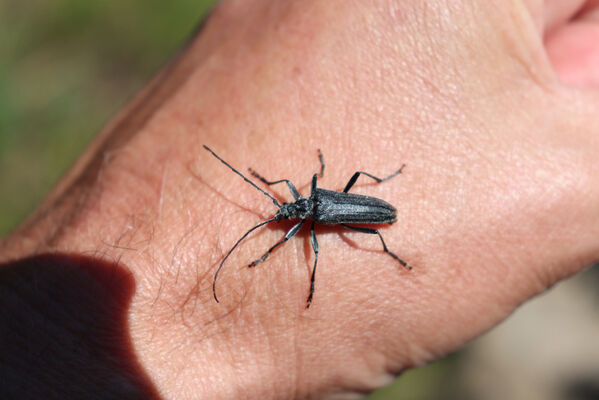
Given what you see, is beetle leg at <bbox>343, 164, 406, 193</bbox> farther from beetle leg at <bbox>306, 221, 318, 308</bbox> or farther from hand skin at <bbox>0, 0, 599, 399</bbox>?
beetle leg at <bbox>306, 221, 318, 308</bbox>

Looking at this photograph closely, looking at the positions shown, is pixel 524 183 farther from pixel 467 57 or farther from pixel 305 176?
pixel 305 176

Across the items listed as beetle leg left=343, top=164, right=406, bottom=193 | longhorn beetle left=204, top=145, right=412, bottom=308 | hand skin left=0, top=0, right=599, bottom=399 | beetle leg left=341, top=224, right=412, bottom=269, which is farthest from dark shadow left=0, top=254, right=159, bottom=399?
beetle leg left=343, top=164, right=406, bottom=193

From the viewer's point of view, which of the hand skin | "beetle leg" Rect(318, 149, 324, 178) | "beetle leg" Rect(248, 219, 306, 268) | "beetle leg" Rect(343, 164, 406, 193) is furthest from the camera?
"beetle leg" Rect(318, 149, 324, 178)

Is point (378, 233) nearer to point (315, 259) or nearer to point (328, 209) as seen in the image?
point (328, 209)

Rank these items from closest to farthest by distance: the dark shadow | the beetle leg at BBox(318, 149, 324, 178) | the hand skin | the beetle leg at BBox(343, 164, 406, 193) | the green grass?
the dark shadow → the hand skin → the beetle leg at BBox(343, 164, 406, 193) → the beetle leg at BBox(318, 149, 324, 178) → the green grass

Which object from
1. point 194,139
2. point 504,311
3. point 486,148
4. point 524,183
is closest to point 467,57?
point 486,148
